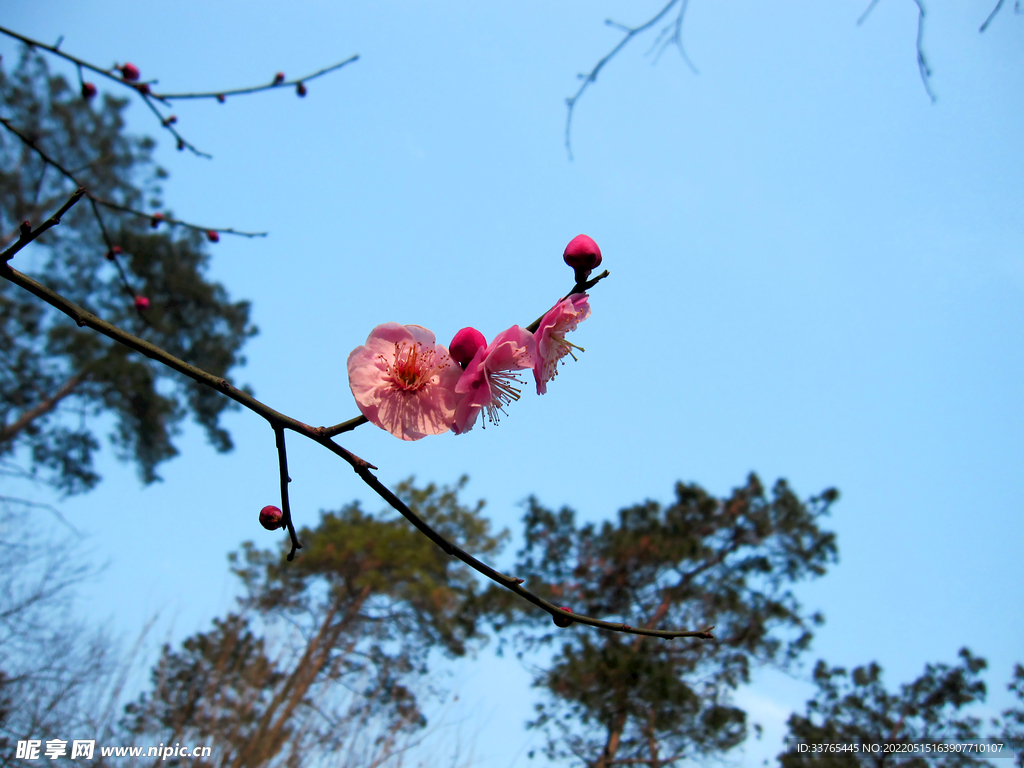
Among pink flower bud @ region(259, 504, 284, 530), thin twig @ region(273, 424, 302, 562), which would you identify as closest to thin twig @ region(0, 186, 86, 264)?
thin twig @ region(273, 424, 302, 562)

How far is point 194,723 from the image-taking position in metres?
5.81

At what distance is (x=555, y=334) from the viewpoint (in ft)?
3.77

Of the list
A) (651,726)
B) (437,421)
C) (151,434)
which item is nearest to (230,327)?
(151,434)

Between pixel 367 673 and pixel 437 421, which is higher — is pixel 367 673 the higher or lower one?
the higher one

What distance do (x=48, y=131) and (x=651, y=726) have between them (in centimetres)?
1134

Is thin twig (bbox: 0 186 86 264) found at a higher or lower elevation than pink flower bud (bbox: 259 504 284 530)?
higher

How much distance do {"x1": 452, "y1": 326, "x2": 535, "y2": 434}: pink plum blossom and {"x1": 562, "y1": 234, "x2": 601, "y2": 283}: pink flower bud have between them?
0.13 meters

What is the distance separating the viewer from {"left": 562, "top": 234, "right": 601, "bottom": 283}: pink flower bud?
3.44 ft

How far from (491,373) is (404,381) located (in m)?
0.17

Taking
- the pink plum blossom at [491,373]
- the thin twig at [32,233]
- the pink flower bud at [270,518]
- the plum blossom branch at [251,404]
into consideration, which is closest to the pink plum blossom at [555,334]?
the pink plum blossom at [491,373]

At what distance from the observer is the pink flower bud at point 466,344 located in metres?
1.13

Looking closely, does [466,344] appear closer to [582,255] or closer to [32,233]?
[582,255]

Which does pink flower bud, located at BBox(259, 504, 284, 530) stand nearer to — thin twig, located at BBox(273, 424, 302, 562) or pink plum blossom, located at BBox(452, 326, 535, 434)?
thin twig, located at BBox(273, 424, 302, 562)

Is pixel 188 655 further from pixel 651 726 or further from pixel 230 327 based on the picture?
pixel 651 726
